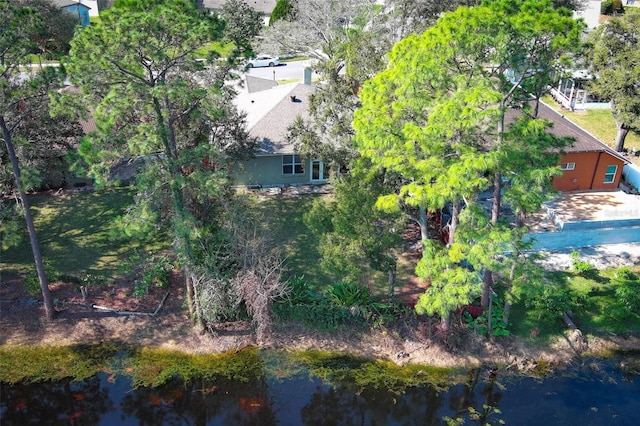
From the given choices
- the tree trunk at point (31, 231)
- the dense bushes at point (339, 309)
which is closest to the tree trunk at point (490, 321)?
the dense bushes at point (339, 309)

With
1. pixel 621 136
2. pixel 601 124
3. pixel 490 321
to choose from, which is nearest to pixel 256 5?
pixel 601 124

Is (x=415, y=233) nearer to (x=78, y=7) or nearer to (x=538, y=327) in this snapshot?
(x=538, y=327)

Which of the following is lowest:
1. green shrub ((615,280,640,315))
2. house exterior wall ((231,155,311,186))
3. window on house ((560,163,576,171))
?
green shrub ((615,280,640,315))

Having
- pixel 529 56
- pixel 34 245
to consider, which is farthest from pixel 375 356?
pixel 34 245

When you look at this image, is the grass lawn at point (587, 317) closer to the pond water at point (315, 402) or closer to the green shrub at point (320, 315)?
the pond water at point (315, 402)

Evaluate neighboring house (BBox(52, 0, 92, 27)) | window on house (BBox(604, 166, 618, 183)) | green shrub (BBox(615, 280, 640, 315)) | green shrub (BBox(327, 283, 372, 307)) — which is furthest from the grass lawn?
neighboring house (BBox(52, 0, 92, 27))

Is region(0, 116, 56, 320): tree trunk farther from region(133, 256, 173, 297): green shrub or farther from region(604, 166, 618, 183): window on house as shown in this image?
region(604, 166, 618, 183): window on house
